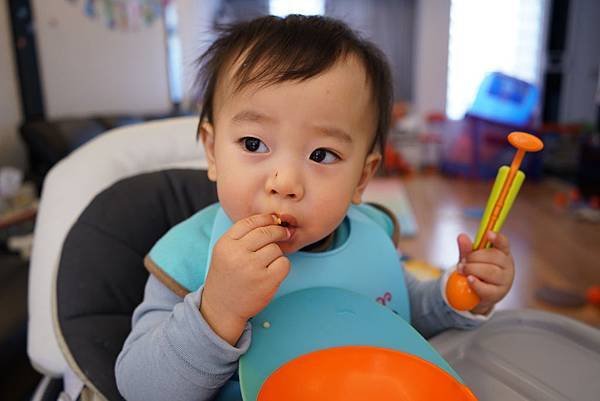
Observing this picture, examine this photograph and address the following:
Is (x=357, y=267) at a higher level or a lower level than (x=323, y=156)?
lower

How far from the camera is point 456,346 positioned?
0.66 meters

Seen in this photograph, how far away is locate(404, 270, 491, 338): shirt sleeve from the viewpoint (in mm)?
697

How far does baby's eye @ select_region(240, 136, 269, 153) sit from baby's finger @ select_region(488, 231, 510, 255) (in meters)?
0.28

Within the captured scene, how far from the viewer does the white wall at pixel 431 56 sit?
4930 mm

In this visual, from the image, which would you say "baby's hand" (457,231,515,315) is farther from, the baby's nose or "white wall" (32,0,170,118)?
"white wall" (32,0,170,118)

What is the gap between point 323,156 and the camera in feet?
1.97

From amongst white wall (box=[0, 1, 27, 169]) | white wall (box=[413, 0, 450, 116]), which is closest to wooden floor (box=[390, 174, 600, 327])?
white wall (box=[413, 0, 450, 116])

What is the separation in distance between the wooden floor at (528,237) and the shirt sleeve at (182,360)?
180 cm

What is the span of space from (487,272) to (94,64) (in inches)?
124

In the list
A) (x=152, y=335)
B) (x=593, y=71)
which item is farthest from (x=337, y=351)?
(x=593, y=71)

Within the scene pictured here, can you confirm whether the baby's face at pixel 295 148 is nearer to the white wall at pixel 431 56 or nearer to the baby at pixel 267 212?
the baby at pixel 267 212

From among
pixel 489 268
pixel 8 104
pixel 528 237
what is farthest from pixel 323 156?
pixel 528 237

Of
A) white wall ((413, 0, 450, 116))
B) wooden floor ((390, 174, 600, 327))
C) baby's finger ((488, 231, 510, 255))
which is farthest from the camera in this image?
white wall ((413, 0, 450, 116))

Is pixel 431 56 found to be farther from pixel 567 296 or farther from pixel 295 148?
pixel 295 148
